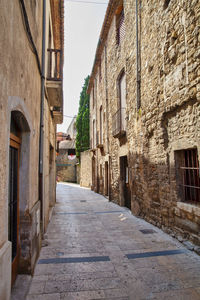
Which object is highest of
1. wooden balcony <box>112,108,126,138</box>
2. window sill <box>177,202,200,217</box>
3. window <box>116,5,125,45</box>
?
window <box>116,5,125,45</box>

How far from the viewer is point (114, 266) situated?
3447mm

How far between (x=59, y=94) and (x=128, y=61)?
345 centimetres

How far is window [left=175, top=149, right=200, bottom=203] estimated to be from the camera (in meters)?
4.38

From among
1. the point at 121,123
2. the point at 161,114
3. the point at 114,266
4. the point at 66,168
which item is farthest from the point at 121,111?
the point at 66,168

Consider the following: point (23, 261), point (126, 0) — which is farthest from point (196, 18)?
point (126, 0)

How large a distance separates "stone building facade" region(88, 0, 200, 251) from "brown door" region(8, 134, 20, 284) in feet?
10.4

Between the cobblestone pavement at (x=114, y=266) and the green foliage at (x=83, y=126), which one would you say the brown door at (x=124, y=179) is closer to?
the cobblestone pavement at (x=114, y=266)

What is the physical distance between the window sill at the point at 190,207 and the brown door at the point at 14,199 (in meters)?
3.17

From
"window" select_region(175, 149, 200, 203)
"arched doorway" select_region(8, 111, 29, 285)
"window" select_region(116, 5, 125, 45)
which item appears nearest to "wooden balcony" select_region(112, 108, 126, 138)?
"window" select_region(116, 5, 125, 45)

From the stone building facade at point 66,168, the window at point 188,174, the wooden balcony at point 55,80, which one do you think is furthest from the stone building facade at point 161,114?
the stone building facade at point 66,168

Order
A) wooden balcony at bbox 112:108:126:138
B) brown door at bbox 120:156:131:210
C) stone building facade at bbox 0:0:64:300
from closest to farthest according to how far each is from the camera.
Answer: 1. stone building facade at bbox 0:0:64:300
2. wooden balcony at bbox 112:108:126:138
3. brown door at bbox 120:156:131:210

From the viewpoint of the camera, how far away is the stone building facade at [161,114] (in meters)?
4.22

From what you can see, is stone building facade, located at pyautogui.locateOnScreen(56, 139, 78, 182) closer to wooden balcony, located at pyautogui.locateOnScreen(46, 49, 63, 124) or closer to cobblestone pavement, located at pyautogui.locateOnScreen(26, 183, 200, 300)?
wooden balcony, located at pyautogui.locateOnScreen(46, 49, 63, 124)

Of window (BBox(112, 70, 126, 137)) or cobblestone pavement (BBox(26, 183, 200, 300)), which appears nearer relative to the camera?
cobblestone pavement (BBox(26, 183, 200, 300))
